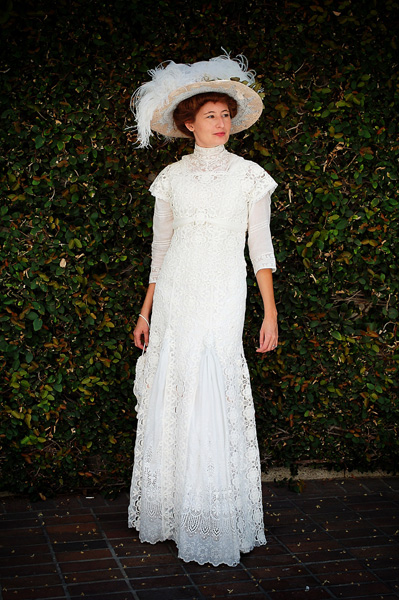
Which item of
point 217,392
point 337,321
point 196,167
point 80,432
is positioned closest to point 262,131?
point 196,167

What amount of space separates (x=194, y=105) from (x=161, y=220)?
61 cm

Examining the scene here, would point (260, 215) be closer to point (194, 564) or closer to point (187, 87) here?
point (187, 87)

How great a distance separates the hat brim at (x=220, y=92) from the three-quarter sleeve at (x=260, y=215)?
1.10 ft

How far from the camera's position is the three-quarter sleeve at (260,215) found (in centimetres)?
360

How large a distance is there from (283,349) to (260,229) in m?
1.13

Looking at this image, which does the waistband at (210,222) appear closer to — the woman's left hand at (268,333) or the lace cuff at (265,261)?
the lace cuff at (265,261)

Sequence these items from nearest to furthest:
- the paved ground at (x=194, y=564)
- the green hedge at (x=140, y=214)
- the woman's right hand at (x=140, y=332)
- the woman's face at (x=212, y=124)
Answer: the paved ground at (x=194, y=564) → the woman's face at (x=212, y=124) → the woman's right hand at (x=140, y=332) → the green hedge at (x=140, y=214)

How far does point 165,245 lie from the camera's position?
3879 millimetres

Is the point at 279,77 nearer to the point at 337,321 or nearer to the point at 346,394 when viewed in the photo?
the point at 337,321

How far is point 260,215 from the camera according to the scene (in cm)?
362

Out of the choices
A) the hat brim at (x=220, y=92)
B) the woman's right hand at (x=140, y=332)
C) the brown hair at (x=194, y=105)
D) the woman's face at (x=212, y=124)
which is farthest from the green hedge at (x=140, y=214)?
the woman's face at (x=212, y=124)
